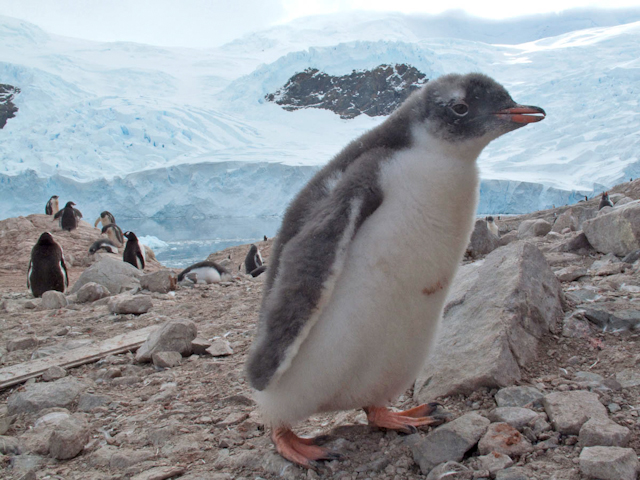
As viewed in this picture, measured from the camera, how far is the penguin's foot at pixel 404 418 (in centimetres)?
154

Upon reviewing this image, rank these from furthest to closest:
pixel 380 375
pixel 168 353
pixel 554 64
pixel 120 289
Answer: pixel 554 64
pixel 120 289
pixel 168 353
pixel 380 375

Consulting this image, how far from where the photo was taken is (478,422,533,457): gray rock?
127 cm

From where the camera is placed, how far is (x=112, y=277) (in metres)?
5.43

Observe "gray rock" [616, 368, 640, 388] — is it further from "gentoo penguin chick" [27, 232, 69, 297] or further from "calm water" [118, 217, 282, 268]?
"calm water" [118, 217, 282, 268]

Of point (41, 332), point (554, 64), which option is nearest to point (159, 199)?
point (41, 332)

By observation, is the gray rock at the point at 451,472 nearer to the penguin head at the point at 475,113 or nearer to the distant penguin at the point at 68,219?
the penguin head at the point at 475,113

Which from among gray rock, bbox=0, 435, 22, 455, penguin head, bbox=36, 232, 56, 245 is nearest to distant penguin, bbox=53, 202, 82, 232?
penguin head, bbox=36, 232, 56, 245

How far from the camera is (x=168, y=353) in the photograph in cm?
259

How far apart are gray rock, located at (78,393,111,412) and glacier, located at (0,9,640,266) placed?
1830cm

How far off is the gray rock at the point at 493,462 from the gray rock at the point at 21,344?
2.92 meters

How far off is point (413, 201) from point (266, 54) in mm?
55280

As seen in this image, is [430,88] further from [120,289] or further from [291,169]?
[291,169]

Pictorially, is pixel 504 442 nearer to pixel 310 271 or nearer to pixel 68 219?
pixel 310 271

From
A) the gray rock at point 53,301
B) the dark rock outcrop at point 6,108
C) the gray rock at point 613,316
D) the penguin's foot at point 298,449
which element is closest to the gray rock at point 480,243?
the gray rock at point 613,316
